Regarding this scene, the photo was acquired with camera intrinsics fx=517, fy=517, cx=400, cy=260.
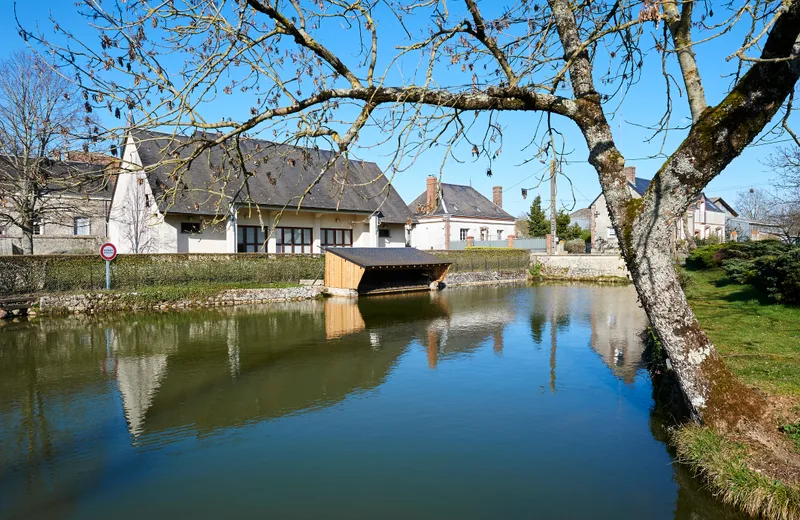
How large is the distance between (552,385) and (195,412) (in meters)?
5.47

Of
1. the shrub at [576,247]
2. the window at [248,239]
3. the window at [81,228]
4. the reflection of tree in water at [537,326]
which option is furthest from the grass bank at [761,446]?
the shrub at [576,247]

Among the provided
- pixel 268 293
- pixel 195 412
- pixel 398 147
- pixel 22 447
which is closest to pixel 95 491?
pixel 22 447

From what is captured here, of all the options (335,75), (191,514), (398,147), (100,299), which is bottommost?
(191,514)

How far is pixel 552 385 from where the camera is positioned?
8.41m

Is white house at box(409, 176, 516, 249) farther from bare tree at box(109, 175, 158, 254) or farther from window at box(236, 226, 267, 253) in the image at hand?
bare tree at box(109, 175, 158, 254)

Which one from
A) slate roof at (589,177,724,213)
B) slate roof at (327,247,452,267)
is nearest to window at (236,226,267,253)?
slate roof at (327,247,452,267)

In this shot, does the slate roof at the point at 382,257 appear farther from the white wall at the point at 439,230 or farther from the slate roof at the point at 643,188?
the slate roof at the point at 643,188

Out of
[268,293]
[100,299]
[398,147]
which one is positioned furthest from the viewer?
[268,293]

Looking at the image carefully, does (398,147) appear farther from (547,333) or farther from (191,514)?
(547,333)

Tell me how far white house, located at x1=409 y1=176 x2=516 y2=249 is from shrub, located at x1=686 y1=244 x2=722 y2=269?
1444 centimetres

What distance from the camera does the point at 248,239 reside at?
2427cm

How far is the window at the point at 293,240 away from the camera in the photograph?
25062 mm

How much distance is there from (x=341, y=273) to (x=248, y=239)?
5.81m

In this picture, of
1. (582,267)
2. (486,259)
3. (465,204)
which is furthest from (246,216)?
(465,204)
